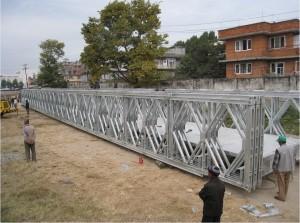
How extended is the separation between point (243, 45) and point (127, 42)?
14542mm

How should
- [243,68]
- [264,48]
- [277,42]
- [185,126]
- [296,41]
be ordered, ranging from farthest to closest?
[243,68] < [277,42] < [264,48] < [296,41] < [185,126]

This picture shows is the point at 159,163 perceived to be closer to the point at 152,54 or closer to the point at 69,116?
the point at 69,116

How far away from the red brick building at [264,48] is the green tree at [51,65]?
1081 inches

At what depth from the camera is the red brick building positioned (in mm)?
32000

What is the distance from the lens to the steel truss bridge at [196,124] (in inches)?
288

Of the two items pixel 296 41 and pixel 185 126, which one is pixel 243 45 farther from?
pixel 185 126

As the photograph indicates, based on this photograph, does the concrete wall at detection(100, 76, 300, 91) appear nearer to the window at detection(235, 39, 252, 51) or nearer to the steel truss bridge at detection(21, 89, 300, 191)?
the window at detection(235, 39, 252, 51)

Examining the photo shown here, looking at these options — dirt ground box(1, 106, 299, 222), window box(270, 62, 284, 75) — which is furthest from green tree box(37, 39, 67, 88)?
dirt ground box(1, 106, 299, 222)

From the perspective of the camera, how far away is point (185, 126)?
36.6 feet

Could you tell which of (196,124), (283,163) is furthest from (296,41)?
(283,163)

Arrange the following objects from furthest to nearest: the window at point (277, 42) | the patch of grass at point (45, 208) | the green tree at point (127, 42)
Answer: the window at point (277, 42) → the green tree at point (127, 42) → the patch of grass at point (45, 208)

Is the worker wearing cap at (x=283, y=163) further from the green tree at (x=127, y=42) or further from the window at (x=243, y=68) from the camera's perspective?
the window at (x=243, y=68)

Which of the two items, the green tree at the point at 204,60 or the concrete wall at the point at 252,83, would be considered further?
the green tree at the point at 204,60

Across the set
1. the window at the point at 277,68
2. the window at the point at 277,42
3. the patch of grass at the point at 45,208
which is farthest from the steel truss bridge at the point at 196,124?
the window at the point at 277,68
